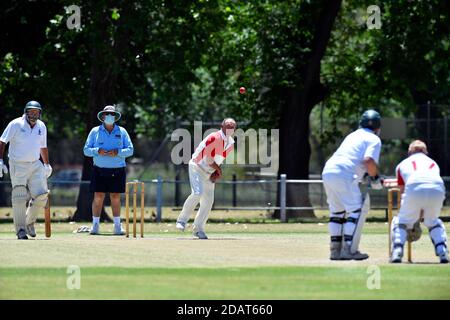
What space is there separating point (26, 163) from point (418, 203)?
7.30 m

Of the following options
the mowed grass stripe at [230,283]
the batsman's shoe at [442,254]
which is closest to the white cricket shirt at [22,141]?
the mowed grass stripe at [230,283]

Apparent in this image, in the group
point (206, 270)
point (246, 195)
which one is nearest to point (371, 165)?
point (206, 270)

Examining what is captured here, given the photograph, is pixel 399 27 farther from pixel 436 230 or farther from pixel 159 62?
pixel 436 230

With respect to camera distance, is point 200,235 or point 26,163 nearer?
point 26,163

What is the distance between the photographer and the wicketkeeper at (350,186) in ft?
52.6

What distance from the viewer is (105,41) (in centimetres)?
3092

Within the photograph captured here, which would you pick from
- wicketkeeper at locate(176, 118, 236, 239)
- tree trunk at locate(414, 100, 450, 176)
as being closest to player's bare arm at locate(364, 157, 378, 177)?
wicketkeeper at locate(176, 118, 236, 239)

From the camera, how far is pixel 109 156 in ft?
72.7

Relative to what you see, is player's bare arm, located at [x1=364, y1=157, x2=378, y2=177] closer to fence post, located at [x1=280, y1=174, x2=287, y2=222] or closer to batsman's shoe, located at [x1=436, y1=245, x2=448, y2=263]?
batsman's shoe, located at [x1=436, y1=245, x2=448, y2=263]

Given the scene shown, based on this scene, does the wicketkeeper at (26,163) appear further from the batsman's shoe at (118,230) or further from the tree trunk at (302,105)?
the tree trunk at (302,105)

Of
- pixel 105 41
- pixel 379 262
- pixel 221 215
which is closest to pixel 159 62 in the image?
pixel 105 41

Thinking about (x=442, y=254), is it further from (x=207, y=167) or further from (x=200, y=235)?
(x=200, y=235)

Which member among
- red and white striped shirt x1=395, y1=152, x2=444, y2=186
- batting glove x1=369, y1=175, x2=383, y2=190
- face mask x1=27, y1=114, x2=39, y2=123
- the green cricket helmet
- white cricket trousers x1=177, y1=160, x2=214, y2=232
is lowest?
white cricket trousers x1=177, y1=160, x2=214, y2=232

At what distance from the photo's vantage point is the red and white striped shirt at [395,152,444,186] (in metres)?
15.5
